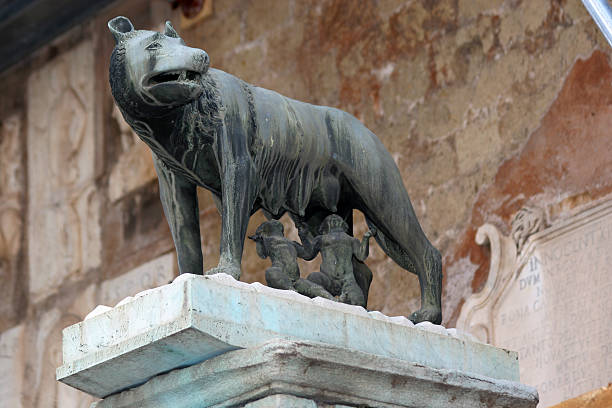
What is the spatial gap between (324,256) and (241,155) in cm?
42

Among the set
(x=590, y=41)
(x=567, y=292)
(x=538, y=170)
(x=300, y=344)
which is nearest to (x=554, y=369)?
(x=567, y=292)

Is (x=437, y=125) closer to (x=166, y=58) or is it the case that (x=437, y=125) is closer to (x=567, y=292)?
(x=567, y=292)

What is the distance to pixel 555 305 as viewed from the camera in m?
6.11

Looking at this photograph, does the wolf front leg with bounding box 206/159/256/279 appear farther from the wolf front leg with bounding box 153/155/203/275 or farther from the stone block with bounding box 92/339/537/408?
the stone block with bounding box 92/339/537/408

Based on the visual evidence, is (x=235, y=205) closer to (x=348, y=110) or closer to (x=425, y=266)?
(x=425, y=266)

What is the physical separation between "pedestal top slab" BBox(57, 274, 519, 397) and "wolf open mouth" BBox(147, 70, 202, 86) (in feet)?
1.81

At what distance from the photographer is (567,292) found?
608 cm

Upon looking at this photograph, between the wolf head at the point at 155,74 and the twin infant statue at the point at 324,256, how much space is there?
18.5 inches

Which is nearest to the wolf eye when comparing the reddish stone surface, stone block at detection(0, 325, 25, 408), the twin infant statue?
the twin infant statue

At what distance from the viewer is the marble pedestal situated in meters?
3.05

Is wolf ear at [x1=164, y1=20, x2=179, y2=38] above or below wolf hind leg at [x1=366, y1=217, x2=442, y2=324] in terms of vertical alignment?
above

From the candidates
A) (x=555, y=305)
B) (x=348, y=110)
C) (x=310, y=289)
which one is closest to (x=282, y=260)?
(x=310, y=289)

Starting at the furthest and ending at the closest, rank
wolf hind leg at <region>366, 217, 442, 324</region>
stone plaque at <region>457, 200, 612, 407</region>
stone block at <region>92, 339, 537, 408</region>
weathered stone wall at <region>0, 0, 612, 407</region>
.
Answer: weathered stone wall at <region>0, 0, 612, 407</region> → stone plaque at <region>457, 200, 612, 407</region> → wolf hind leg at <region>366, 217, 442, 324</region> → stone block at <region>92, 339, 537, 408</region>

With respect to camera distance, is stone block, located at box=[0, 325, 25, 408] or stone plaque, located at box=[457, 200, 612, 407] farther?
stone block, located at box=[0, 325, 25, 408]
